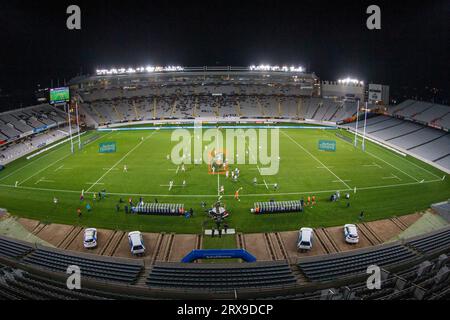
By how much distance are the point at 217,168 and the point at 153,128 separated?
30976 mm

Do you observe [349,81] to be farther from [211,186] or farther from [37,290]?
[37,290]

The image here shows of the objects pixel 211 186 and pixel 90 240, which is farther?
pixel 211 186

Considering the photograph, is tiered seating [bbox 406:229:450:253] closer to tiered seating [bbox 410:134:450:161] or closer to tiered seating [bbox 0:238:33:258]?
tiered seating [bbox 0:238:33:258]

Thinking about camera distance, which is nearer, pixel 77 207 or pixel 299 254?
pixel 299 254

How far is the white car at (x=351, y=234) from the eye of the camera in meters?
23.9

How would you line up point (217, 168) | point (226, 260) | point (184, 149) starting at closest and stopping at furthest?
point (226, 260)
point (217, 168)
point (184, 149)

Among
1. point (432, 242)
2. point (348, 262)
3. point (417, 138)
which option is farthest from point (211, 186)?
point (417, 138)

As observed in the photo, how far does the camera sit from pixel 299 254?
74.6 feet

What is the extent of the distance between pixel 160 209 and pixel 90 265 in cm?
1013

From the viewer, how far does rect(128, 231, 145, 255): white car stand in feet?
73.4

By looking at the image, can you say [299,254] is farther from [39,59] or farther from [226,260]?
[39,59]

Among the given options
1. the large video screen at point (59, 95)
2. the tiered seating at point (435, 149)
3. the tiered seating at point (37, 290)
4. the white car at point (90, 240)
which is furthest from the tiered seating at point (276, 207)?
the large video screen at point (59, 95)

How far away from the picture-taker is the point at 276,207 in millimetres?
28719
